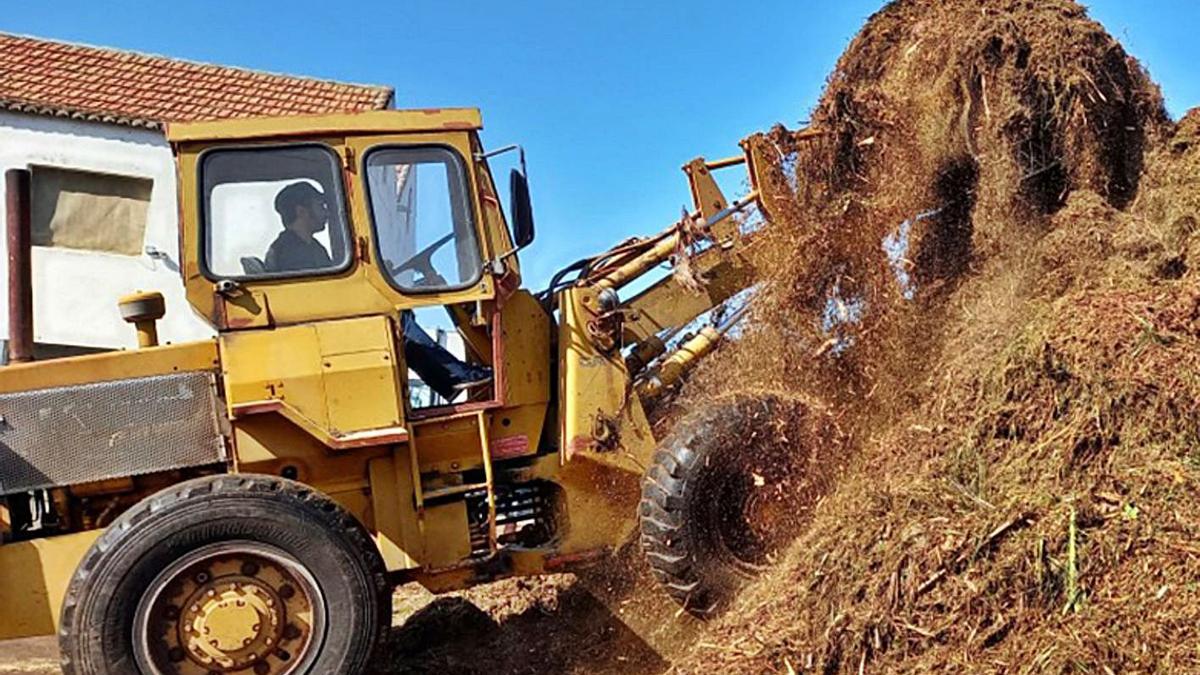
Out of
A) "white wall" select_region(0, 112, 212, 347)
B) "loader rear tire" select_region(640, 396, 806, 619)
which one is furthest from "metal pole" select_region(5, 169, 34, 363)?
"white wall" select_region(0, 112, 212, 347)

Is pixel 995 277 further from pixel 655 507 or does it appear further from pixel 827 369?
pixel 655 507

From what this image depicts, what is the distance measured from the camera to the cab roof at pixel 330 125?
5000 millimetres

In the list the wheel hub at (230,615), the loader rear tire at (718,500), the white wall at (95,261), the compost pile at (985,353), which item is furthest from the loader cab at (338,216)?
the white wall at (95,261)

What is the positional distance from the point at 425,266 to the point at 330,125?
31.5 inches

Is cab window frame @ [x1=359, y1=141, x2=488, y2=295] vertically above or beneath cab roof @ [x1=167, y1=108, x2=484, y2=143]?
beneath

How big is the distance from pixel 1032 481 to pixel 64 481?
4.07m

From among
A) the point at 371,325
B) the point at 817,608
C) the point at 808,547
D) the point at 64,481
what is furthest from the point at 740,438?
the point at 64,481

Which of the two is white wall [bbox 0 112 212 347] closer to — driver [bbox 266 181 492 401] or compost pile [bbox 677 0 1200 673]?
driver [bbox 266 181 492 401]

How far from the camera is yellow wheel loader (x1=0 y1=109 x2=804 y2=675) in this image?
4.49 meters

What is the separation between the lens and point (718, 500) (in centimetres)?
514

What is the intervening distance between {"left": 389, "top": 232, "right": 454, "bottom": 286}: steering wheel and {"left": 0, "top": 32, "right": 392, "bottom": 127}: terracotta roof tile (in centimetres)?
972

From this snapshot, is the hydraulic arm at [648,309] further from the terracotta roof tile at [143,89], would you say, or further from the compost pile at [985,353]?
the terracotta roof tile at [143,89]

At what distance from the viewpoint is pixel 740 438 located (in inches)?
204

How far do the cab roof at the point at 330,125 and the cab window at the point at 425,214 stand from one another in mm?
120
